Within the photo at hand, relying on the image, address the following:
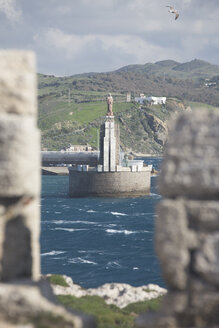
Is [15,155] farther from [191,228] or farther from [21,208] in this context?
[191,228]

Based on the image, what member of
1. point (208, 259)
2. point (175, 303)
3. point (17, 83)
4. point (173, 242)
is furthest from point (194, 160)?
point (17, 83)

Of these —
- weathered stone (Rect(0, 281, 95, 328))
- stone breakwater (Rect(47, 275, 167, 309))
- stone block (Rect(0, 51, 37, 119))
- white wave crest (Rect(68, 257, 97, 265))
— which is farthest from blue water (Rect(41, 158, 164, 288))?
stone block (Rect(0, 51, 37, 119))

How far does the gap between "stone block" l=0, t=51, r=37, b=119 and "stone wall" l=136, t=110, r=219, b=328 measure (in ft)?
6.48

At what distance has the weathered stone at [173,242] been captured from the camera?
617cm

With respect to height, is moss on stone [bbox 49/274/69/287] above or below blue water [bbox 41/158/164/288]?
above

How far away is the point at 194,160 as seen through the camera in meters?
6.22

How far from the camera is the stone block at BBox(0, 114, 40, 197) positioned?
→ 20.8 feet

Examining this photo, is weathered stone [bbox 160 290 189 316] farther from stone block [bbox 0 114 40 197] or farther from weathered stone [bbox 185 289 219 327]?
stone block [bbox 0 114 40 197]

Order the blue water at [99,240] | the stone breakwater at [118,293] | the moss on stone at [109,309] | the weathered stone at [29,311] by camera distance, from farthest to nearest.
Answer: the blue water at [99,240], the stone breakwater at [118,293], the moss on stone at [109,309], the weathered stone at [29,311]

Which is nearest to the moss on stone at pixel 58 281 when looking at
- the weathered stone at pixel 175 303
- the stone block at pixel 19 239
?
the stone block at pixel 19 239

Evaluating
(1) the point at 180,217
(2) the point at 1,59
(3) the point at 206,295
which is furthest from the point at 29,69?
(3) the point at 206,295

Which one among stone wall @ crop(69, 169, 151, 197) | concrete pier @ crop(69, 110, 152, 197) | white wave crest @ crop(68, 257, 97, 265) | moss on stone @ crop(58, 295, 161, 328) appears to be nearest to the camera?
moss on stone @ crop(58, 295, 161, 328)

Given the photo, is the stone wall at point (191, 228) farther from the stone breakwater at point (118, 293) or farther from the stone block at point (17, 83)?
the stone breakwater at point (118, 293)

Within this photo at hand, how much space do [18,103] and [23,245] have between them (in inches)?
73.8
